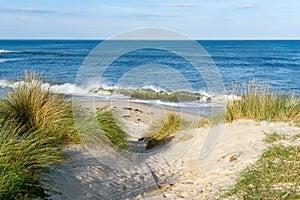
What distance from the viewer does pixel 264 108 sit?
8.70 m

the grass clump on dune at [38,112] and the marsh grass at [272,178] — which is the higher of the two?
the grass clump on dune at [38,112]

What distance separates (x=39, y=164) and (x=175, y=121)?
5189 millimetres

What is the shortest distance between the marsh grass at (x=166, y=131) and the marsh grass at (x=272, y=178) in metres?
3.30

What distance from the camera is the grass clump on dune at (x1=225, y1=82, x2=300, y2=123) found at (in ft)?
27.9

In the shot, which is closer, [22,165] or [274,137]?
[22,165]

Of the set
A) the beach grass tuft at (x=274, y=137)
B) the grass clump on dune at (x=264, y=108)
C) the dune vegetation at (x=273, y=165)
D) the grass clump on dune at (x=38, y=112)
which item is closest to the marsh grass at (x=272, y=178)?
the dune vegetation at (x=273, y=165)

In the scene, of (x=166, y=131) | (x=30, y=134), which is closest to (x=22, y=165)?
(x=30, y=134)

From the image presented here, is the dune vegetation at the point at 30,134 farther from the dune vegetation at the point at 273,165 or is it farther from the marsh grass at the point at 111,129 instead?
the dune vegetation at the point at 273,165

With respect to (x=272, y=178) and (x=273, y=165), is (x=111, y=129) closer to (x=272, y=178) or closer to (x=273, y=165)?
(x=273, y=165)

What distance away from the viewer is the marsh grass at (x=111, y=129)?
24.4 feet

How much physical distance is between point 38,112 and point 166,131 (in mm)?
3543

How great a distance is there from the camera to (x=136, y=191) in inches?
226

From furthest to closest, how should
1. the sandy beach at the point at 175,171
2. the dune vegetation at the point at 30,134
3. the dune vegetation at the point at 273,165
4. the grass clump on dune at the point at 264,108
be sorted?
1. the grass clump on dune at the point at 264,108
2. the sandy beach at the point at 175,171
3. the dune vegetation at the point at 273,165
4. the dune vegetation at the point at 30,134

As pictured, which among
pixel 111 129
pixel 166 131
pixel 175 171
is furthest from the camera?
pixel 166 131
